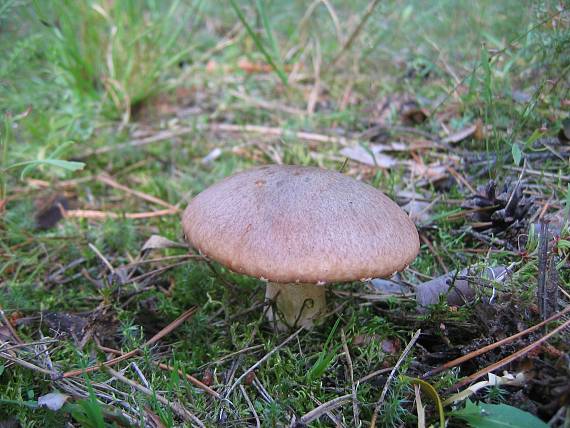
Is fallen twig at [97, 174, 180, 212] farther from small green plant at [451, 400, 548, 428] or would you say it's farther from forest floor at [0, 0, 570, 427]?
small green plant at [451, 400, 548, 428]

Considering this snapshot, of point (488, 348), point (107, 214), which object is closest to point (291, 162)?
point (107, 214)

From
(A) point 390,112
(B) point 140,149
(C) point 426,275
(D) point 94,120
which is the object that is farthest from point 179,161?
(C) point 426,275

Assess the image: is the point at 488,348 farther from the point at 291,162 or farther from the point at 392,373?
the point at 291,162

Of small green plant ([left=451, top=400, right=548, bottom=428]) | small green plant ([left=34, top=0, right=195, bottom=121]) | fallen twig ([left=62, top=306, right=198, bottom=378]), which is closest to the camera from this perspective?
small green plant ([left=451, top=400, right=548, bottom=428])

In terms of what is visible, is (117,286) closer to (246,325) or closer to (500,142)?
(246,325)

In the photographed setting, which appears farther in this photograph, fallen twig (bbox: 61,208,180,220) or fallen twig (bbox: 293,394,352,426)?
fallen twig (bbox: 61,208,180,220)

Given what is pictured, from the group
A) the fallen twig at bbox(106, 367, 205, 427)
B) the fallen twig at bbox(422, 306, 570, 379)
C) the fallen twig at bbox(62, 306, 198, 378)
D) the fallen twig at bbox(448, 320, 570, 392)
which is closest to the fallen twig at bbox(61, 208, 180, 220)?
the fallen twig at bbox(62, 306, 198, 378)

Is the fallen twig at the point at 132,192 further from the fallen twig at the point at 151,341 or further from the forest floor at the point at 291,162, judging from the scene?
the fallen twig at the point at 151,341
